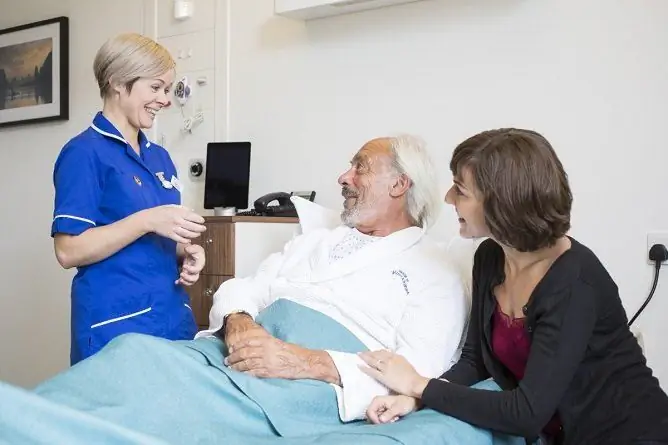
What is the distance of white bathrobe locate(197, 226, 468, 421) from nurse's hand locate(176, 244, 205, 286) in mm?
87

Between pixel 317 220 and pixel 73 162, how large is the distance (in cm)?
78

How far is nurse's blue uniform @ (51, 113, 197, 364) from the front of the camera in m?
1.83

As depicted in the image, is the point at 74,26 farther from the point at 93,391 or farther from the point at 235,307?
the point at 93,391

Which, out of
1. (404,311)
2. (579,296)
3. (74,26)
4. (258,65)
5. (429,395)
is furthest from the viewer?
(74,26)

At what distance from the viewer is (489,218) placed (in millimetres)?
1420

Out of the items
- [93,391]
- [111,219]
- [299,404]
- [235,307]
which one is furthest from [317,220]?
[93,391]

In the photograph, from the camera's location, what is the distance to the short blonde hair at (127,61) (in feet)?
6.18

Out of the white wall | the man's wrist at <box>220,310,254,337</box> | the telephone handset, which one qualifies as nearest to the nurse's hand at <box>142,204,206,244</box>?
the man's wrist at <box>220,310,254,337</box>

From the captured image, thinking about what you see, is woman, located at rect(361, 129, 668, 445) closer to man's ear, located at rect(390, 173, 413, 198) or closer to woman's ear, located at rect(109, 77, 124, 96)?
man's ear, located at rect(390, 173, 413, 198)

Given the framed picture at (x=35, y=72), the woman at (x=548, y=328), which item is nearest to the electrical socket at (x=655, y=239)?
the woman at (x=548, y=328)

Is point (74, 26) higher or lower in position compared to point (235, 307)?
higher

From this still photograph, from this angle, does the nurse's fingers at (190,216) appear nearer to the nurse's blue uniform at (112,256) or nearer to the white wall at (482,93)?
the nurse's blue uniform at (112,256)

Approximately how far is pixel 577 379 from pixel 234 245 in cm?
147

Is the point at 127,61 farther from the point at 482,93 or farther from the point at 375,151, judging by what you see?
the point at 482,93
